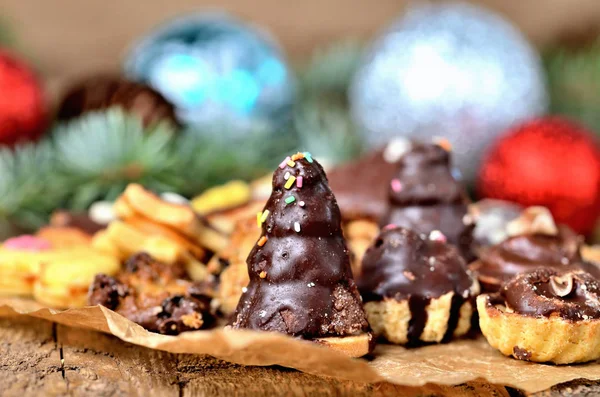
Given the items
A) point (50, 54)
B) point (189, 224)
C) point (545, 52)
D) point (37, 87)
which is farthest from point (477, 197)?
point (50, 54)

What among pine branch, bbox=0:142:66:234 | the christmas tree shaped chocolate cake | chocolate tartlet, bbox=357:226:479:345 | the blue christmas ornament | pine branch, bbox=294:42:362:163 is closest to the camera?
the christmas tree shaped chocolate cake

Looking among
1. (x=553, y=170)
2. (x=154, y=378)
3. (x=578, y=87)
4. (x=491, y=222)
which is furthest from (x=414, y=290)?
(x=578, y=87)

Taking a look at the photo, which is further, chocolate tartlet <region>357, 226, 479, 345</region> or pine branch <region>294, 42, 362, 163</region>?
pine branch <region>294, 42, 362, 163</region>

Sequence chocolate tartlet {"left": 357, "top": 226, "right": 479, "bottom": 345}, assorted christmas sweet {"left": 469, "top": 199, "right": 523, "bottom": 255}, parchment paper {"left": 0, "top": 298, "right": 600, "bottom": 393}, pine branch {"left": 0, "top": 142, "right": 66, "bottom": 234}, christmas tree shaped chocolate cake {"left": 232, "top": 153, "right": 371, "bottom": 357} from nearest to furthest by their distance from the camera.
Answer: parchment paper {"left": 0, "top": 298, "right": 600, "bottom": 393}, christmas tree shaped chocolate cake {"left": 232, "top": 153, "right": 371, "bottom": 357}, chocolate tartlet {"left": 357, "top": 226, "right": 479, "bottom": 345}, assorted christmas sweet {"left": 469, "top": 199, "right": 523, "bottom": 255}, pine branch {"left": 0, "top": 142, "right": 66, "bottom": 234}

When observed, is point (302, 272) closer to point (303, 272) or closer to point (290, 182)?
point (303, 272)

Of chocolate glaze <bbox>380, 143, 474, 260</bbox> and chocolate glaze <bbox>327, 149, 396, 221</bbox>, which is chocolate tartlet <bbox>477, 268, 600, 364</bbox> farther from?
chocolate glaze <bbox>327, 149, 396, 221</bbox>

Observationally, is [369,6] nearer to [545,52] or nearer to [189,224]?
[545,52]

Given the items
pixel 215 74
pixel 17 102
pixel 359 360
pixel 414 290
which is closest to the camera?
pixel 359 360

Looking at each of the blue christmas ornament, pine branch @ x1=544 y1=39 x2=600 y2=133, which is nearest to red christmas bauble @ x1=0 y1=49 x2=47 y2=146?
the blue christmas ornament
